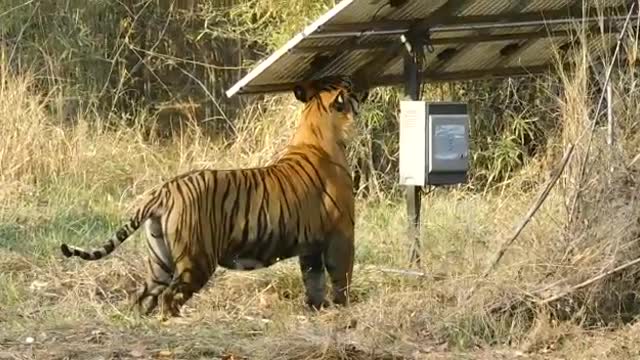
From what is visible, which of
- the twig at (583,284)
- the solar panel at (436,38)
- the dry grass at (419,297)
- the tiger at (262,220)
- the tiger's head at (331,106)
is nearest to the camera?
the dry grass at (419,297)

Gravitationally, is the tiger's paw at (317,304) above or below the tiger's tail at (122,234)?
below

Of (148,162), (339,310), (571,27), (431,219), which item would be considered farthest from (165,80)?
(339,310)

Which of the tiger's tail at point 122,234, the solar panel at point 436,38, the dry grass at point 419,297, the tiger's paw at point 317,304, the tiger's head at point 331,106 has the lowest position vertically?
the tiger's paw at point 317,304

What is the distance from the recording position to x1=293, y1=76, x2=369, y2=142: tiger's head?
7.93m

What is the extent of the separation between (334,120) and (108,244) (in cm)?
157

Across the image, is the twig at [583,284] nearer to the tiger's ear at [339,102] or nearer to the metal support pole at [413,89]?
the metal support pole at [413,89]

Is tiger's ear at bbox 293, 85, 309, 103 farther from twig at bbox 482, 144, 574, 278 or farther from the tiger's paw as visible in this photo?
twig at bbox 482, 144, 574, 278

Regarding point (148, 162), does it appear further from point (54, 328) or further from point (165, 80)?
point (54, 328)

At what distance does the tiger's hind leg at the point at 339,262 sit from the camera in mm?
7672

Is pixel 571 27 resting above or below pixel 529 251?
above

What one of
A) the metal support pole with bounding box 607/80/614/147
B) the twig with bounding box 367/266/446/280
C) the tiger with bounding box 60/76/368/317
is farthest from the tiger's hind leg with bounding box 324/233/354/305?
the metal support pole with bounding box 607/80/614/147

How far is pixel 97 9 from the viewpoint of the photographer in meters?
15.9

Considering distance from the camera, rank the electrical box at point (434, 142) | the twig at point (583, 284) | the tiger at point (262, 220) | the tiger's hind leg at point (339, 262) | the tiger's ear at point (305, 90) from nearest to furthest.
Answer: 1. the twig at point (583, 284)
2. the tiger at point (262, 220)
3. the tiger's hind leg at point (339, 262)
4. the tiger's ear at point (305, 90)
5. the electrical box at point (434, 142)

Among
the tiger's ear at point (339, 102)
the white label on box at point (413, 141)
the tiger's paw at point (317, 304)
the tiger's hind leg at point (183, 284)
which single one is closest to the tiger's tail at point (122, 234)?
the tiger's hind leg at point (183, 284)
